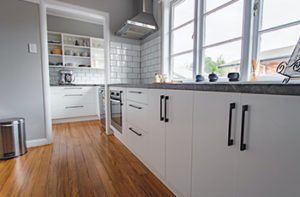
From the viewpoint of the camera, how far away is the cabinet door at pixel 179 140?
0.97 metres

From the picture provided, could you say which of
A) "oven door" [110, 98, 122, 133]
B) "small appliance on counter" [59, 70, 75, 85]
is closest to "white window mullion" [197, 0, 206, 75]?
"oven door" [110, 98, 122, 133]

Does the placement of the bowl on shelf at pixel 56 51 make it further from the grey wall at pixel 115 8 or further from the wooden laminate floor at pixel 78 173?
the wooden laminate floor at pixel 78 173

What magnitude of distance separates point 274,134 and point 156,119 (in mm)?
865

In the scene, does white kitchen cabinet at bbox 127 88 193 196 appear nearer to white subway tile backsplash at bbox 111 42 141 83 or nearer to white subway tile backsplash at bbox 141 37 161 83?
white subway tile backsplash at bbox 141 37 161 83

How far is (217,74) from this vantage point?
66.7 inches

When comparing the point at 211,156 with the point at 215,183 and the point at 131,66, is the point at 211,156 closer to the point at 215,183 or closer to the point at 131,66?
the point at 215,183

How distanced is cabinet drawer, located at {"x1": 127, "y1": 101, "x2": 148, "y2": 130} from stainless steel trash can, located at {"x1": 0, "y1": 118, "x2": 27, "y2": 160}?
56.8 inches

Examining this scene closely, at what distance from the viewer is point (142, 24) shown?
2.21 meters

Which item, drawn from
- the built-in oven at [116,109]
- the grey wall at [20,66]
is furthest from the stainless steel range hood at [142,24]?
the grey wall at [20,66]

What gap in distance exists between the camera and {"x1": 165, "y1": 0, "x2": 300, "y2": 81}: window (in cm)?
121

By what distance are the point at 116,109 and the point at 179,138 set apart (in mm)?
1520

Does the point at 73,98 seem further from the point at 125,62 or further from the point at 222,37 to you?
the point at 222,37

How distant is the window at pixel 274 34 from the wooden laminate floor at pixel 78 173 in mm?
1395

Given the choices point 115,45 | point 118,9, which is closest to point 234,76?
point 115,45
